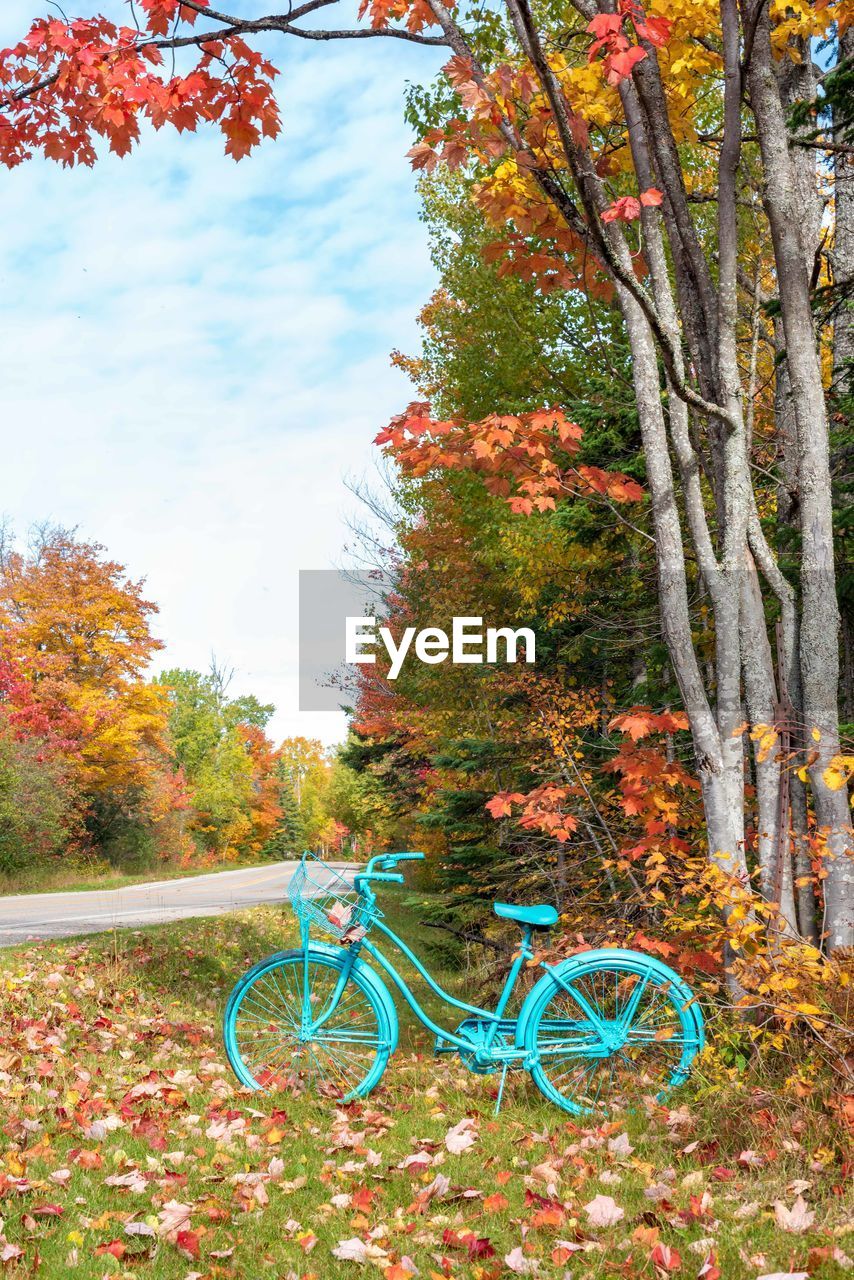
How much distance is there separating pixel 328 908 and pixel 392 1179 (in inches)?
50.5

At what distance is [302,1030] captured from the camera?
4863 millimetres

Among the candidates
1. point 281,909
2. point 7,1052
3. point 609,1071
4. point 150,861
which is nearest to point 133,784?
point 150,861

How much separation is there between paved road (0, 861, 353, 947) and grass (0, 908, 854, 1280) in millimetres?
5338

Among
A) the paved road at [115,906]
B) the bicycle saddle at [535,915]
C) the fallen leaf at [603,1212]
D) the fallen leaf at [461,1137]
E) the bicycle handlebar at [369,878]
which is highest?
the bicycle handlebar at [369,878]

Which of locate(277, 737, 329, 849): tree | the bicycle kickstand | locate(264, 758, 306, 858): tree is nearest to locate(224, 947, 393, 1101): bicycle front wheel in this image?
the bicycle kickstand

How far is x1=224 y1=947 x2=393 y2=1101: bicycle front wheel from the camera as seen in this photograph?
4809 mm

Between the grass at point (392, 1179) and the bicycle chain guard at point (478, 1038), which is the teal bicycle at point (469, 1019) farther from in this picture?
the grass at point (392, 1179)

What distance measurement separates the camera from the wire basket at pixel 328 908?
4.68m

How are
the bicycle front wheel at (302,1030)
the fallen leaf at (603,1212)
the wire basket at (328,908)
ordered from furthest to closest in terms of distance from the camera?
the bicycle front wheel at (302,1030)
the wire basket at (328,908)
the fallen leaf at (603,1212)

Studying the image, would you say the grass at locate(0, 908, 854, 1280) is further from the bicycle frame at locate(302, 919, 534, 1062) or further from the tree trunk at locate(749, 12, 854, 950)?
the tree trunk at locate(749, 12, 854, 950)

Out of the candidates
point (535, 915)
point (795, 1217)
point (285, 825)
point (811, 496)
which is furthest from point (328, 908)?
point (285, 825)

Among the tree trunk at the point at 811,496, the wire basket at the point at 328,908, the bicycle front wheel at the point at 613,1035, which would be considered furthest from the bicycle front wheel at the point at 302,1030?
A: the tree trunk at the point at 811,496

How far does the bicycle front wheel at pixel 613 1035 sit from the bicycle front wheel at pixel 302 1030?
0.84 metres

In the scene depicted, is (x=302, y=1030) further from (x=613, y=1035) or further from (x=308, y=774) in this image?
(x=308, y=774)
